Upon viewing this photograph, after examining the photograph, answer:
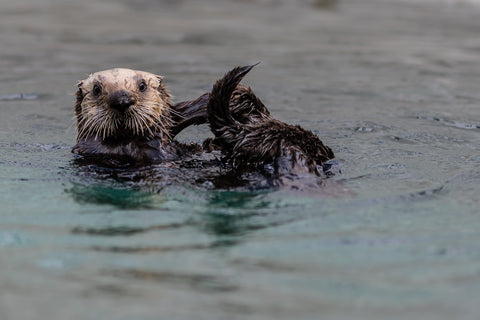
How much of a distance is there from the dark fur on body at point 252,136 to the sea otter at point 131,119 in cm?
31

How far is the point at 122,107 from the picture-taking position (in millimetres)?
4758

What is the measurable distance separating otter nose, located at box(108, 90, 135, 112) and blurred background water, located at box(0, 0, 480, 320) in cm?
57

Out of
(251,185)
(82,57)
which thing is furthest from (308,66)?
(251,185)

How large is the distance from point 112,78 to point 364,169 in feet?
6.82

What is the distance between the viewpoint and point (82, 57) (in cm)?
976

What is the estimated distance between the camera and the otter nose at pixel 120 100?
4.72m

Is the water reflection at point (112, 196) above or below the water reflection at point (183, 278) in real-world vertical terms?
above

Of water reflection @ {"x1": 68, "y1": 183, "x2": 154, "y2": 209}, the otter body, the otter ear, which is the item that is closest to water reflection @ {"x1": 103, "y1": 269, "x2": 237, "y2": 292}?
water reflection @ {"x1": 68, "y1": 183, "x2": 154, "y2": 209}

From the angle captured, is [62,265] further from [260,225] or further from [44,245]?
[260,225]

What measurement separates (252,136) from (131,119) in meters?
0.99

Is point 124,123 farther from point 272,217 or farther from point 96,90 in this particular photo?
point 272,217

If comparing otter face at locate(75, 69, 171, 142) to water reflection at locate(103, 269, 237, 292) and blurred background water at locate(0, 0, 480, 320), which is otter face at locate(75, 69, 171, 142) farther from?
water reflection at locate(103, 269, 237, 292)

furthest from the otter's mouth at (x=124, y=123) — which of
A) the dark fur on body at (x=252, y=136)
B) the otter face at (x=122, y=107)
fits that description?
the dark fur on body at (x=252, y=136)

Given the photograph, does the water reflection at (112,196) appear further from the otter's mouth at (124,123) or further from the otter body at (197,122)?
the otter's mouth at (124,123)
